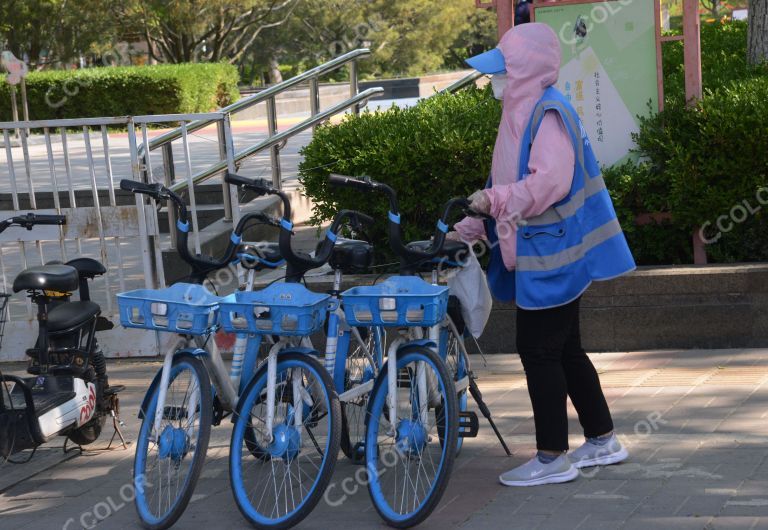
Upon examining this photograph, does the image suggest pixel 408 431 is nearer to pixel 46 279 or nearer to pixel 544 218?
pixel 544 218

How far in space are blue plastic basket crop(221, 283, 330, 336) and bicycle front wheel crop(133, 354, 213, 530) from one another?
24cm

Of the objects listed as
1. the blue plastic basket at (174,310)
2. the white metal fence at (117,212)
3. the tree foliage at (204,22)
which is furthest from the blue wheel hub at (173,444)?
the tree foliage at (204,22)

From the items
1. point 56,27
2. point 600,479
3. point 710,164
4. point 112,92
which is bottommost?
point 600,479

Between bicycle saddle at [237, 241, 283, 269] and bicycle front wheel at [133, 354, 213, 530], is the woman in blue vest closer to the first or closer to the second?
bicycle saddle at [237, 241, 283, 269]

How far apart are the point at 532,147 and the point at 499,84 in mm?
342

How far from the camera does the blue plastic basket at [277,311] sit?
14.0ft

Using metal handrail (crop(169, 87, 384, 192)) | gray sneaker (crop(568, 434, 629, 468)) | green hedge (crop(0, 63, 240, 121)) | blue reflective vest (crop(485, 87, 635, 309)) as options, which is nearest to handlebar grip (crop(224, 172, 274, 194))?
blue reflective vest (crop(485, 87, 635, 309))

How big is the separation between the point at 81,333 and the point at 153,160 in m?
10.6

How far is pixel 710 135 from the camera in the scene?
661cm

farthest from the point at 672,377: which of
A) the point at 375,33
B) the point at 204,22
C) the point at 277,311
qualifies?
the point at 375,33

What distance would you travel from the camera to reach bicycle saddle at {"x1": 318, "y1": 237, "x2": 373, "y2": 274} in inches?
182

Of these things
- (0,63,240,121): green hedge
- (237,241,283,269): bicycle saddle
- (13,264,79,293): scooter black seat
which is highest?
(0,63,240,121): green hedge

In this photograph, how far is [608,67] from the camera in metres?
7.25

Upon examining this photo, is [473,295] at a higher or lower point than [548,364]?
higher
